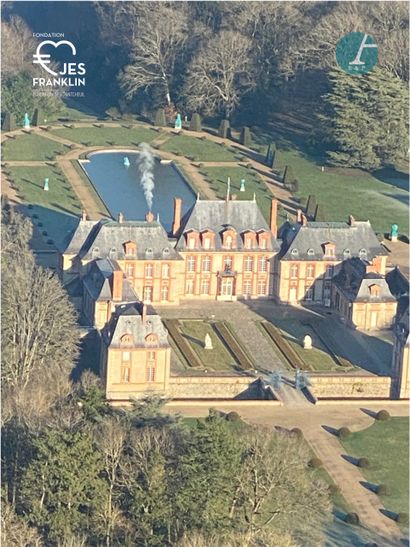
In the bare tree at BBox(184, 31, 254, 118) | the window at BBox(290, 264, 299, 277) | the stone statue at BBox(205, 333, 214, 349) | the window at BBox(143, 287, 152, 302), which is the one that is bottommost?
the stone statue at BBox(205, 333, 214, 349)

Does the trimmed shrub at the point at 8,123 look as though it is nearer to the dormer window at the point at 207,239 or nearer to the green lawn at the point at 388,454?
the dormer window at the point at 207,239

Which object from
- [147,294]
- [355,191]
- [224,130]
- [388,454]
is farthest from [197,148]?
[388,454]

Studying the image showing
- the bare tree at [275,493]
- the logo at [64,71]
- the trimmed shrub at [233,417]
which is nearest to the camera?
the bare tree at [275,493]

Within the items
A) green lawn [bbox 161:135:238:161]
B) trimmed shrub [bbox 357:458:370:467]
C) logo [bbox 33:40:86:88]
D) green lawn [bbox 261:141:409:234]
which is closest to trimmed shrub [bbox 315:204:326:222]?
green lawn [bbox 261:141:409:234]

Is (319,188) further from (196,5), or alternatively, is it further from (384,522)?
(384,522)

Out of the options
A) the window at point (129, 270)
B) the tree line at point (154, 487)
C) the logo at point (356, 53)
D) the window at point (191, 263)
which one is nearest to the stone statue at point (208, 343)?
the window at point (129, 270)

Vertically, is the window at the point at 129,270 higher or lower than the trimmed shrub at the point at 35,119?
lower

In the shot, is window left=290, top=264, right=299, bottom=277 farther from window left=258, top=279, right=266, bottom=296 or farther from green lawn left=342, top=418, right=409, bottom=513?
green lawn left=342, top=418, right=409, bottom=513
